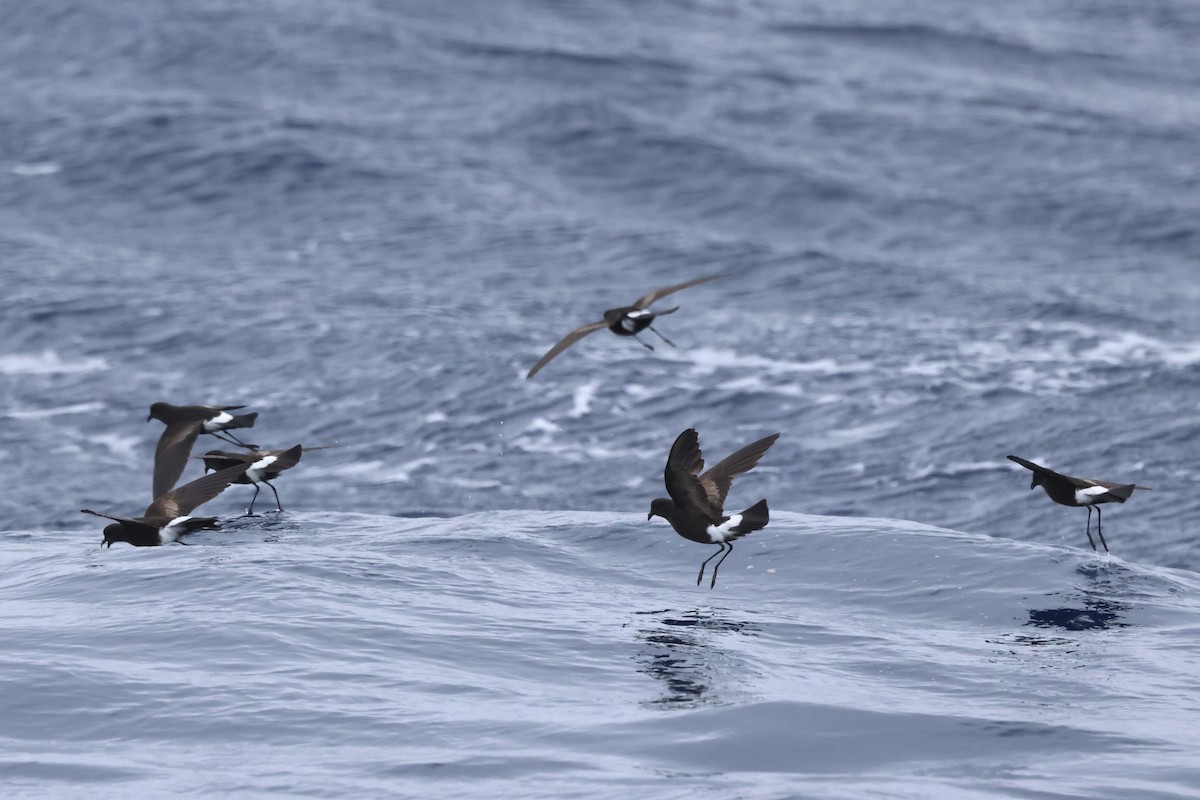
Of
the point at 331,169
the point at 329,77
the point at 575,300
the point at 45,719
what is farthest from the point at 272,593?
the point at 329,77

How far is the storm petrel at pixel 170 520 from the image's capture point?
1191 centimetres

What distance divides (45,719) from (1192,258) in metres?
20.8

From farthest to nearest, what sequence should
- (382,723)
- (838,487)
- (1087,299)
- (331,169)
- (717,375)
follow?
1. (331,169)
2. (1087,299)
3. (717,375)
4. (838,487)
5. (382,723)

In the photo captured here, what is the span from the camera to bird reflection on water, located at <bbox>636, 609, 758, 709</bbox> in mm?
9258

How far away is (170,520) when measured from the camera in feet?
39.5

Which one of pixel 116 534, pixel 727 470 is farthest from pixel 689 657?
pixel 116 534

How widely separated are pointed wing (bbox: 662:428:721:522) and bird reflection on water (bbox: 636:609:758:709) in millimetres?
782

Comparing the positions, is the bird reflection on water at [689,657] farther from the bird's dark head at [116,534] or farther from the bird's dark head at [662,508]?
the bird's dark head at [116,534]

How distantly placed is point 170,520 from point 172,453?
1.50m

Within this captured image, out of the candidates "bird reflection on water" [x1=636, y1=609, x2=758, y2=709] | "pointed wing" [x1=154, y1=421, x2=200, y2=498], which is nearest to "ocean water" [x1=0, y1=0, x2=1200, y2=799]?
"bird reflection on water" [x1=636, y1=609, x2=758, y2=709]

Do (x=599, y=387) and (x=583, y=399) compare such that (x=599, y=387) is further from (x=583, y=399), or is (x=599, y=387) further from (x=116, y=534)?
(x=116, y=534)

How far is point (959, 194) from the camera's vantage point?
28.1 metres

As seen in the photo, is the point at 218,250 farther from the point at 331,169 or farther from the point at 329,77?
the point at 329,77

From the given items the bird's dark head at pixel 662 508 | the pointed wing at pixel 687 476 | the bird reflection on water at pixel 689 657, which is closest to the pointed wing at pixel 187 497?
the bird's dark head at pixel 662 508
